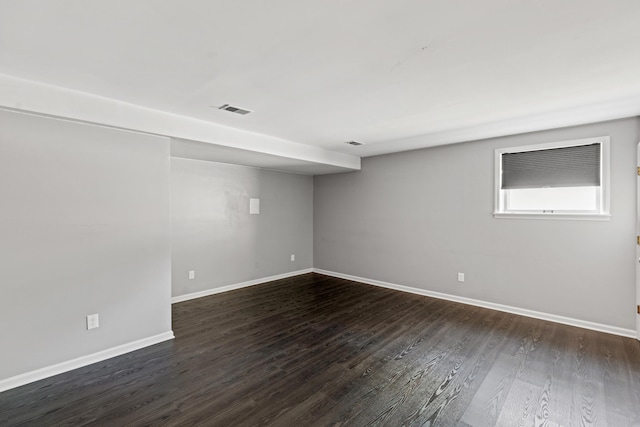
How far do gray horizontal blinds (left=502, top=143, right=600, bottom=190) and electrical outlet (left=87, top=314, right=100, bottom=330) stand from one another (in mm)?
5052

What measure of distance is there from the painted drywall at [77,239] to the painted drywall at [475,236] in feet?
11.7

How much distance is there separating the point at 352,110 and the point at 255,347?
104 inches

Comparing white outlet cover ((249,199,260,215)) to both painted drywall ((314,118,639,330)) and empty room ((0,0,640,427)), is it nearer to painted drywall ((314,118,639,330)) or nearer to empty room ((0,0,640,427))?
empty room ((0,0,640,427))

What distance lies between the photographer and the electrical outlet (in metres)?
2.83

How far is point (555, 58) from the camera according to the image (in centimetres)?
210

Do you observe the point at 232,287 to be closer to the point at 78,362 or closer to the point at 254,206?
the point at 254,206

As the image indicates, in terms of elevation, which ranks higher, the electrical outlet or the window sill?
the window sill

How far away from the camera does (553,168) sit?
3.88m

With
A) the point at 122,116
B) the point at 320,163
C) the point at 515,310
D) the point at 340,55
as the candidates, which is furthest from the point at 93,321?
the point at 515,310

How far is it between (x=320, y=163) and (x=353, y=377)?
3.38m

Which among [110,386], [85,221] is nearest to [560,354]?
[110,386]

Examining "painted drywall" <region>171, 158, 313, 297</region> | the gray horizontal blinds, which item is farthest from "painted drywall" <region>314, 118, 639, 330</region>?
"painted drywall" <region>171, 158, 313, 297</region>

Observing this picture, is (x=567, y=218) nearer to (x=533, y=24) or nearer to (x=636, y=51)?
(x=636, y=51)

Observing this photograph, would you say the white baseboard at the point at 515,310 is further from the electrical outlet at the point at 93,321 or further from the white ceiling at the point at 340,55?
the electrical outlet at the point at 93,321
